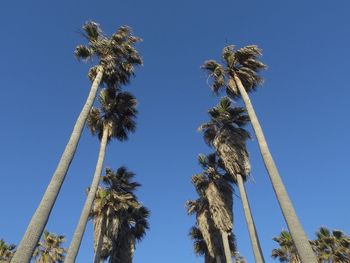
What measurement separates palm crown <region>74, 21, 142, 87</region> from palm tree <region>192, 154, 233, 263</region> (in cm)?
961

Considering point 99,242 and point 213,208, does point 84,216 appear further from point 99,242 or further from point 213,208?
point 213,208

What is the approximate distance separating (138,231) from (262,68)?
1690cm

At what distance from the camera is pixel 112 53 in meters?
19.4

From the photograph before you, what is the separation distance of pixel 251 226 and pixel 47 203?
12.6 metres

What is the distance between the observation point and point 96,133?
78.5 ft

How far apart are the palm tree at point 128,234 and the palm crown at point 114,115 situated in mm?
6589

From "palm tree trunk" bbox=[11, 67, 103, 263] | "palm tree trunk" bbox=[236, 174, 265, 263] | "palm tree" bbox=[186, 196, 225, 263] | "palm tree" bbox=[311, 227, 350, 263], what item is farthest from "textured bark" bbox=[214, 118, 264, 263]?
"palm tree" bbox=[311, 227, 350, 263]

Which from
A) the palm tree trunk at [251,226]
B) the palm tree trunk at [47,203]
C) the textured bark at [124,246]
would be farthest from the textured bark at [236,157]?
the palm tree trunk at [47,203]

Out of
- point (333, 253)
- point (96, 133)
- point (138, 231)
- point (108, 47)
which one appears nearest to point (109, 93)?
point (96, 133)

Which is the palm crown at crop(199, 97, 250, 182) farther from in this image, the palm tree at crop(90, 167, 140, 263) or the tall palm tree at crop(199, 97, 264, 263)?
the palm tree at crop(90, 167, 140, 263)

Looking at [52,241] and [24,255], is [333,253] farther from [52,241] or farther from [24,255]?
[24,255]

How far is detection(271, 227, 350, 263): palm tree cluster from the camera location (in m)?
30.6

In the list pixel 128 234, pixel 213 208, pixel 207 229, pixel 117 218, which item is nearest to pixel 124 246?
pixel 128 234

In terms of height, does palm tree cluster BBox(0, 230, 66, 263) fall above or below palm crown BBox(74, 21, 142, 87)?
below
